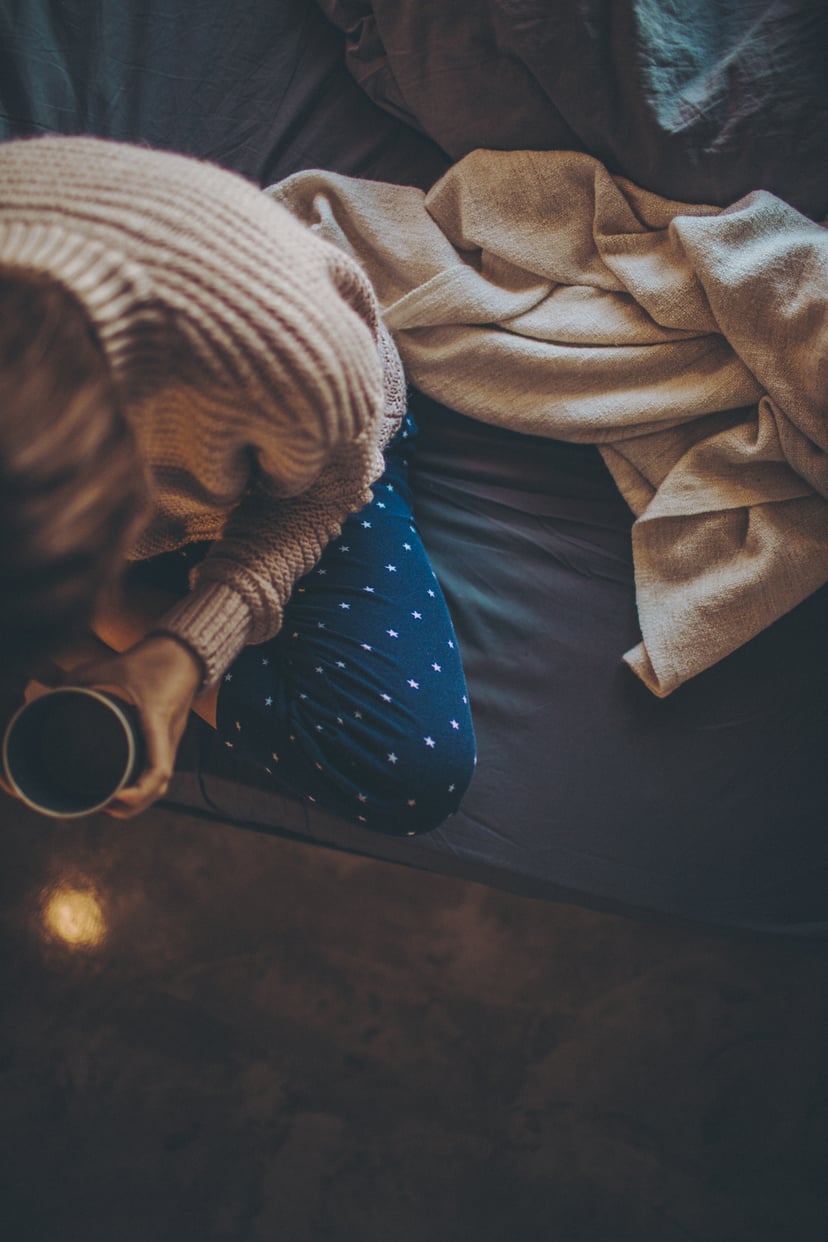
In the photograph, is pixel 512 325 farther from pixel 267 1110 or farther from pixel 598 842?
pixel 267 1110

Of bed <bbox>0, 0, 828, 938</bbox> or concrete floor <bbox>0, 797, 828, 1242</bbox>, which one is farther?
concrete floor <bbox>0, 797, 828, 1242</bbox>

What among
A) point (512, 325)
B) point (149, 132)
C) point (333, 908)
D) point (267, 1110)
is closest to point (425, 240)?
point (512, 325)

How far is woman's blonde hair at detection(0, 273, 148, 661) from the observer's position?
1.35ft

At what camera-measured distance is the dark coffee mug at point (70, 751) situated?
0.48 metres

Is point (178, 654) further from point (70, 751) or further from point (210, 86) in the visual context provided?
point (210, 86)

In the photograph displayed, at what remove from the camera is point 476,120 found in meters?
0.83

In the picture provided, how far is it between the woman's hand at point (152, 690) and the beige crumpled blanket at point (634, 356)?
465 mm

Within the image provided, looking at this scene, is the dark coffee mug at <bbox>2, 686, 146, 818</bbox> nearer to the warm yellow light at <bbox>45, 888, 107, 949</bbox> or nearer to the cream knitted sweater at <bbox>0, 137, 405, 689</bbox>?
the cream knitted sweater at <bbox>0, 137, 405, 689</bbox>

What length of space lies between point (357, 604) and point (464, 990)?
2.22 ft

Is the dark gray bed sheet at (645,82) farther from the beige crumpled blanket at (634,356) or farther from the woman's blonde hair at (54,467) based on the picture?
the woman's blonde hair at (54,467)

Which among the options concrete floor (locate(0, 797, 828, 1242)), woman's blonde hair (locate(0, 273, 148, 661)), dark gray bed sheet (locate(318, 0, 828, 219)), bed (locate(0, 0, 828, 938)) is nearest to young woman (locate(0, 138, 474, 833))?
woman's blonde hair (locate(0, 273, 148, 661))

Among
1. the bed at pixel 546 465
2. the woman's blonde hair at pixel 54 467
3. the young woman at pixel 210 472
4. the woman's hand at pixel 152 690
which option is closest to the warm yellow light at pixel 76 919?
the bed at pixel 546 465

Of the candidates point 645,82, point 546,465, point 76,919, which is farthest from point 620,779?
point 76,919

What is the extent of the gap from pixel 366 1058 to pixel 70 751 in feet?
2.68
